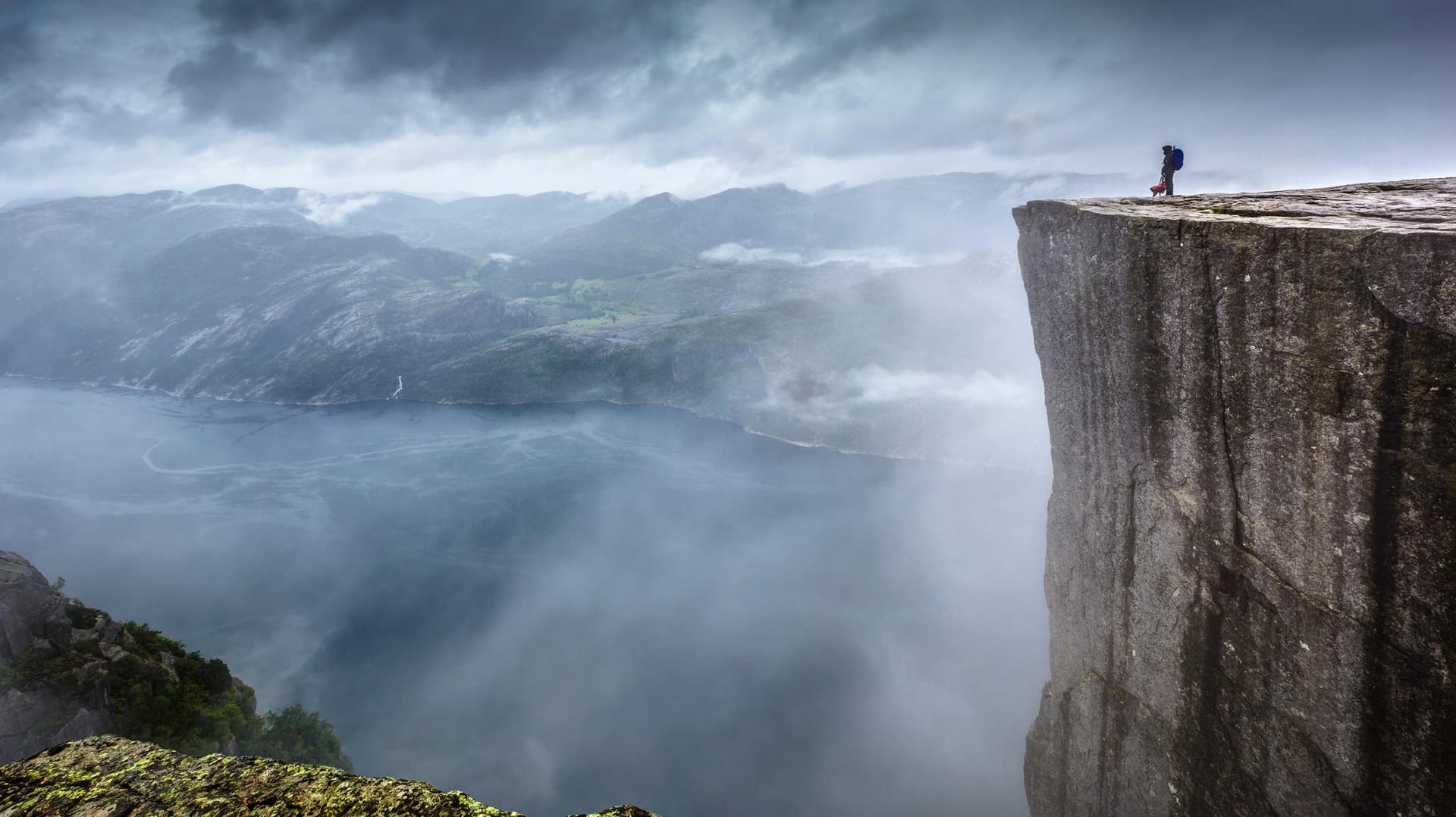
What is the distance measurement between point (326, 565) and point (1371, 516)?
6212 inches

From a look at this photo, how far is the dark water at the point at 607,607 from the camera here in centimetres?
8038

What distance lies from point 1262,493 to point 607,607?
116 meters

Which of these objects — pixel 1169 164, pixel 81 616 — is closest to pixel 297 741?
pixel 81 616

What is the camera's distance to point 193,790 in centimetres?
677

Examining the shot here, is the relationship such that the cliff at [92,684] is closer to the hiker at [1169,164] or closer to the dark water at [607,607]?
the dark water at [607,607]

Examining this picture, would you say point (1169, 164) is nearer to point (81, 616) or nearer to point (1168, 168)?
point (1168, 168)

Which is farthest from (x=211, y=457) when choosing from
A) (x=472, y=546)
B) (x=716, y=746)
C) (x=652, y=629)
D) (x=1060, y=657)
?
(x=1060, y=657)

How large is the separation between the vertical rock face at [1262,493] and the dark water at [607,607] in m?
66.4

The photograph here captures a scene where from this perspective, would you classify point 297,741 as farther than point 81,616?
A: Yes

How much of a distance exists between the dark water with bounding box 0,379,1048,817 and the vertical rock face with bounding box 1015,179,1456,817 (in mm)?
66431

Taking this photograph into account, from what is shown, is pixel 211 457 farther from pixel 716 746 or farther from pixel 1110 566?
pixel 1110 566

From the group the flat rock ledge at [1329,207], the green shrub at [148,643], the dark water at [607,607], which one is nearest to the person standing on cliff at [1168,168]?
the flat rock ledge at [1329,207]

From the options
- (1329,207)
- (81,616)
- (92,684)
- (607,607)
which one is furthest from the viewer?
(607,607)

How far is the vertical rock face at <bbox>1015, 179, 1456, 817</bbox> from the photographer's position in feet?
38.0
